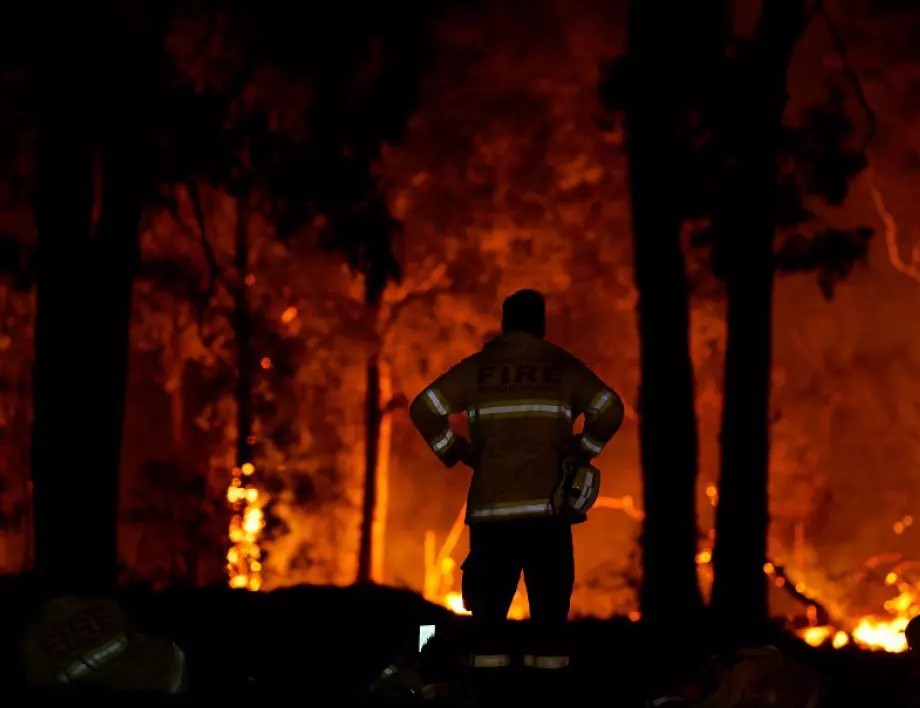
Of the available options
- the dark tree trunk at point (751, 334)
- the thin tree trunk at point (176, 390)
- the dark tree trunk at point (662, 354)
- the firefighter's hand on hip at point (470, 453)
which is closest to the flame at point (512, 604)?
the thin tree trunk at point (176, 390)

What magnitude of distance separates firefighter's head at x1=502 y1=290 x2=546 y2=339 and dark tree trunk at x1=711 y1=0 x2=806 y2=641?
4585 millimetres

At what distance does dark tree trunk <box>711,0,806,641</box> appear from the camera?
11.6 m

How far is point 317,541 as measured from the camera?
26703 millimetres

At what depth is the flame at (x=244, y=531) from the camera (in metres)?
21.5

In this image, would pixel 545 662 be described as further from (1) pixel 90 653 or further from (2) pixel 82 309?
(2) pixel 82 309

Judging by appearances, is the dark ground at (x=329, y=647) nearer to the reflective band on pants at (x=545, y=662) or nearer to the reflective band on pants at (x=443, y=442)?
the reflective band on pants at (x=545, y=662)

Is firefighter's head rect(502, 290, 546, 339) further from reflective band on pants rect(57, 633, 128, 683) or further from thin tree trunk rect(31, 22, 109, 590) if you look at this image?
thin tree trunk rect(31, 22, 109, 590)

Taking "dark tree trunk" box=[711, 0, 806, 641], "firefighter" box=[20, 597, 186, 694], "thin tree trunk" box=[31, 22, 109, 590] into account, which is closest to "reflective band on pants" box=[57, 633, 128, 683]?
"firefighter" box=[20, 597, 186, 694]

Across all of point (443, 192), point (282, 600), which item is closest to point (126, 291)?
point (282, 600)

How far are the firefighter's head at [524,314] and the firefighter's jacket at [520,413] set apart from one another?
0.04m

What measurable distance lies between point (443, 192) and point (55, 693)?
17.3m

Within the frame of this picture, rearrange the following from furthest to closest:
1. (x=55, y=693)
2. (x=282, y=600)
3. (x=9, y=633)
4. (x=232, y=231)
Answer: (x=232, y=231)
(x=282, y=600)
(x=9, y=633)
(x=55, y=693)

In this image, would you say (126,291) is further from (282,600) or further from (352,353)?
(352,353)

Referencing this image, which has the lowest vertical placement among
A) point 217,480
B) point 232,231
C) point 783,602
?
point 783,602
